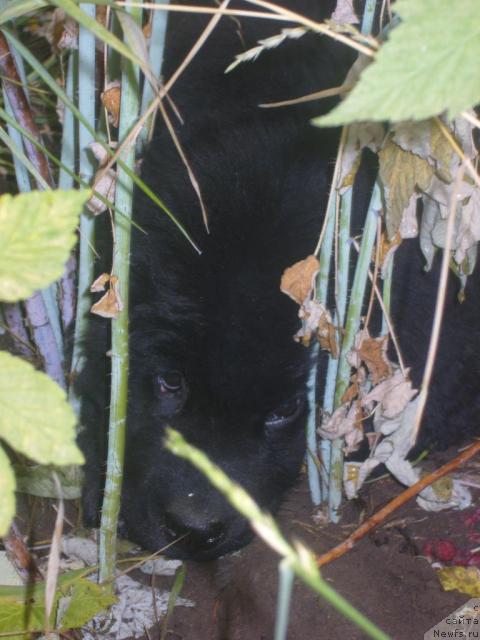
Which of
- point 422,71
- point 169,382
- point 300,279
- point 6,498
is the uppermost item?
point 422,71

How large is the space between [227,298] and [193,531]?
18.2 inches

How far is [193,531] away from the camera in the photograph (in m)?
1.63

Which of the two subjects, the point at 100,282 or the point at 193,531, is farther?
the point at 193,531

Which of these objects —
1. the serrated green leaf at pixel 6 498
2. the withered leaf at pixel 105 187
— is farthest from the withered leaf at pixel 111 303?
the serrated green leaf at pixel 6 498

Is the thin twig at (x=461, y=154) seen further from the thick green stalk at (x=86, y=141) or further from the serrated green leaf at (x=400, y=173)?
the thick green stalk at (x=86, y=141)

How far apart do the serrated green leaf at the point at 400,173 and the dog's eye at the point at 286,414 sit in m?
0.57

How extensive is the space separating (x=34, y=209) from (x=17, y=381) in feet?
0.43

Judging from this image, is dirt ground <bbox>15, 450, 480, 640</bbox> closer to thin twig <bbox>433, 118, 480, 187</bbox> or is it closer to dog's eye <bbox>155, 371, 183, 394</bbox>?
dog's eye <bbox>155, 371, 183, 394</bbox>

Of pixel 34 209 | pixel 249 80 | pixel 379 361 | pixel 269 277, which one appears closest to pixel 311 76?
pixel 249 80

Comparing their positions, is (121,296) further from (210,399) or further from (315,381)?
(315,381)

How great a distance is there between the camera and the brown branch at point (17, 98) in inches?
62.1

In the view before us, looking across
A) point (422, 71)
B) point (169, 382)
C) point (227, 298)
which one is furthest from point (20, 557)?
point (422, 71)

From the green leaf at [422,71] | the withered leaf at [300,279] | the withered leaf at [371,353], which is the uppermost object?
the green leaf at [422,71]

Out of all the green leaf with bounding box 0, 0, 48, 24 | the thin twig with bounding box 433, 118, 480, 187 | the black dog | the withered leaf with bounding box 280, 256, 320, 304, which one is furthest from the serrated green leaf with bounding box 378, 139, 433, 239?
the green leaf with bounding box 0, 0, 48, 24
